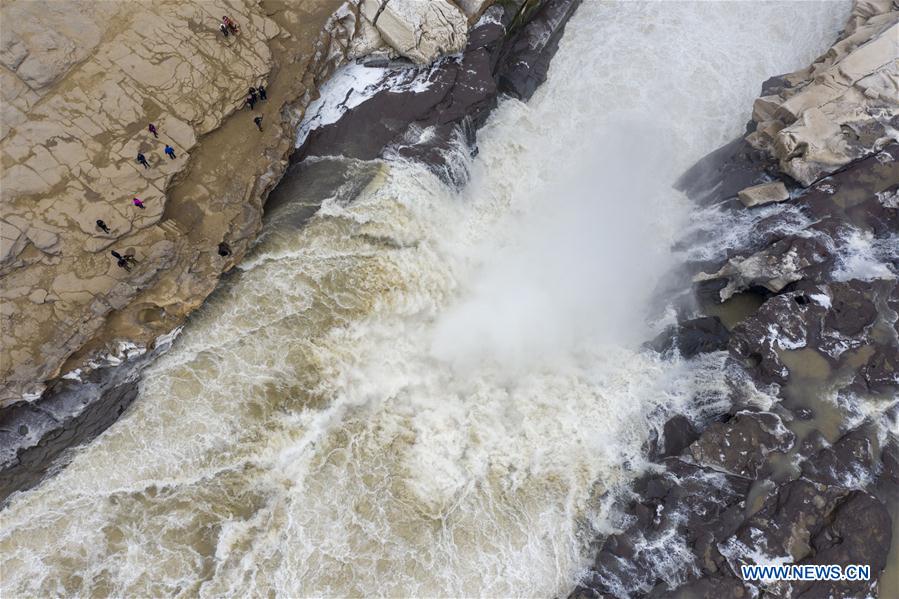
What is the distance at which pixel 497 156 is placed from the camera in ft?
66.1

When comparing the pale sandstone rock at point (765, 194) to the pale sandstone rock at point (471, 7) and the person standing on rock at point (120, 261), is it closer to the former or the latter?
the pale sandstone rock at point (471, 7)

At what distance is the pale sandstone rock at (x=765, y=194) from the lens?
58.4 ft

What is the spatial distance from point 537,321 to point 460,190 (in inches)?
230

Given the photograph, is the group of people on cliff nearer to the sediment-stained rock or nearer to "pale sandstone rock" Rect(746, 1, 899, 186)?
the sediment-stained rock

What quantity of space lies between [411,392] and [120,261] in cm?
976

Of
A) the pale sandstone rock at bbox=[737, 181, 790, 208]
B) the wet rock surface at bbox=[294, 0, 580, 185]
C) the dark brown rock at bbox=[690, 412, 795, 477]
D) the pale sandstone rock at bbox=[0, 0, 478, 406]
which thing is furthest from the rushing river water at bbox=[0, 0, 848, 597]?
the pale sandstone rock at bbox=[737, 181, 790, 208]

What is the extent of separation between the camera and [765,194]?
1797cm

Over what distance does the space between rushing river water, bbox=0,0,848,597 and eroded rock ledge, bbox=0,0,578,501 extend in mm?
1242

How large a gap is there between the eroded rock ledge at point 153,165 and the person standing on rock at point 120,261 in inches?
10.9

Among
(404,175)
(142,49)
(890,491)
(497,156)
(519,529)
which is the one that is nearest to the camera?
(890,491)

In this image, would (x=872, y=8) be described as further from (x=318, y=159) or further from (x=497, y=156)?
(x=318, y=159)

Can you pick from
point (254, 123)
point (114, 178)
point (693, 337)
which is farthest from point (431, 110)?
point (693, 337)

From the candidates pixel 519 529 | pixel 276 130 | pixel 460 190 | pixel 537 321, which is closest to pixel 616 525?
pixel 519 529

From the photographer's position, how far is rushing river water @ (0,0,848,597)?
13.6 metres
